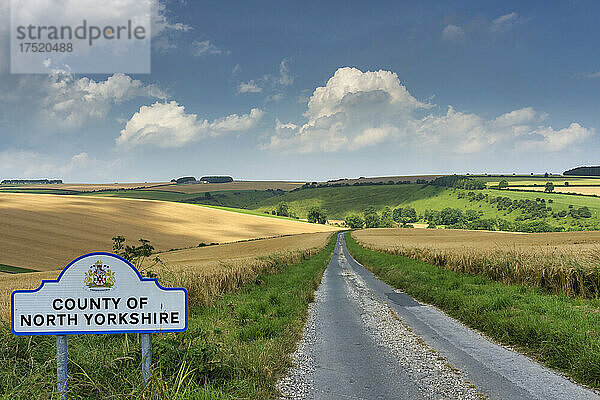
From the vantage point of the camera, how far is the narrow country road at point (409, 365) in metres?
6.36

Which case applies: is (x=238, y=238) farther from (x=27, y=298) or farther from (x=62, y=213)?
(x=27, y=298)

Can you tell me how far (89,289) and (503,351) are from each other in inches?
326

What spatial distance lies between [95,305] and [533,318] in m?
9.41

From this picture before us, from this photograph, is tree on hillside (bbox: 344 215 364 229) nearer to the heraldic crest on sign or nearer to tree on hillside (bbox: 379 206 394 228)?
tree on hillside (bbox: 379 206 394 228)

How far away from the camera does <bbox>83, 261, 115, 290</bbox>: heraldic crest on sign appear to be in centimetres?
501

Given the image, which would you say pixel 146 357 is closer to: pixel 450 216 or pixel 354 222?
pixel 354 222

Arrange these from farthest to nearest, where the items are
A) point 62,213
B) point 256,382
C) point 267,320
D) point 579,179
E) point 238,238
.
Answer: point 579,179 → point 238,238 → point 62,213 → point 267,320 → point 256,382

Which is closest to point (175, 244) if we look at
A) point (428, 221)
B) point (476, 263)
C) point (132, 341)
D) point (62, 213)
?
point (62, 213)

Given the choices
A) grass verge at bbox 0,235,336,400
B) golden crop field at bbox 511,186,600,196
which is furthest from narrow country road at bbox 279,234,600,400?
golden crop field at bbox 511,186,600,196

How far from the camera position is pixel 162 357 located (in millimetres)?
5738

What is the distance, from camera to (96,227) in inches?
2645

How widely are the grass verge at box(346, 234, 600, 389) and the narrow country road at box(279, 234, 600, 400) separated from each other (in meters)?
0.41

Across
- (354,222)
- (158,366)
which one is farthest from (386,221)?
(158,366)

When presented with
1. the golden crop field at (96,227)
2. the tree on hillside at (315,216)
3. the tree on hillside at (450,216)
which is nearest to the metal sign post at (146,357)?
the golden crop field at (96,227)
